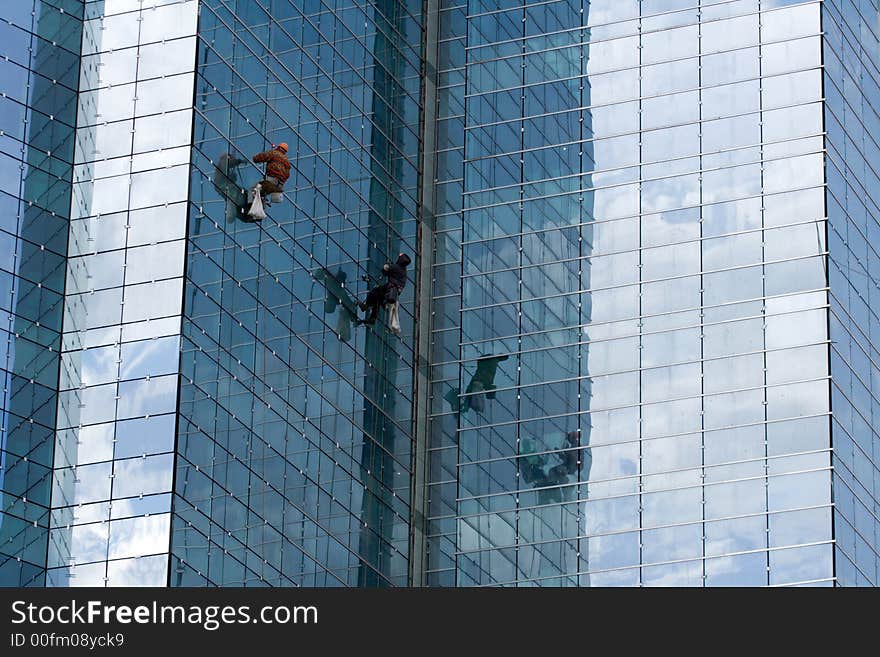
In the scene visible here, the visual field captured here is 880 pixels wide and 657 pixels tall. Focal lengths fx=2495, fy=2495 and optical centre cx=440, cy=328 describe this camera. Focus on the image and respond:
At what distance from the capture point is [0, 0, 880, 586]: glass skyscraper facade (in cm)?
6531

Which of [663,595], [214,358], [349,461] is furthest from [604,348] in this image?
[663,595]

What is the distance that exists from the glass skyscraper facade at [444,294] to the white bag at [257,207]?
1.17 feet

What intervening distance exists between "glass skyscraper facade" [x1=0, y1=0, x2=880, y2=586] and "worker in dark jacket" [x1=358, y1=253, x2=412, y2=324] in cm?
86

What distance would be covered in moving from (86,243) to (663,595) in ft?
98.3

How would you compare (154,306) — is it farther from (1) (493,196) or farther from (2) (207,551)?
(1) (493,196)

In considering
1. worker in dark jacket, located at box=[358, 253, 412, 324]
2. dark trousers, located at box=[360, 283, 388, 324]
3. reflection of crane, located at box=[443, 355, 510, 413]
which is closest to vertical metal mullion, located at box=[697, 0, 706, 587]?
reflection of crane, located at box=[443, 355, 510, 413]

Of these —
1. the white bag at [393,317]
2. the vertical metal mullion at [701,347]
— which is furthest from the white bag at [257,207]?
the vertical metal mullion at [701,347]

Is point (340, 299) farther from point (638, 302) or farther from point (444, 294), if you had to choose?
point (638, 302)

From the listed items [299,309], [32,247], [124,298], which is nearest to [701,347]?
[299,309]

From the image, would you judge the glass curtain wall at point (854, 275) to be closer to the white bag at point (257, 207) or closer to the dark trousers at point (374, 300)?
the dark trousers at point (374, 300)

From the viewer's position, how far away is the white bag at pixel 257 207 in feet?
224

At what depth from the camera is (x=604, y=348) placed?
7556 centimetres

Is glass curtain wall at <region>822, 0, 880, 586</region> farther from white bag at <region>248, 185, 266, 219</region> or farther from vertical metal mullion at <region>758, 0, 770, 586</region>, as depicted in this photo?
white bag at <region>248, 185, 266, 219</region>

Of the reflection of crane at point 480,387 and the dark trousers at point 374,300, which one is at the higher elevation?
the dark trousers at point 374,300
